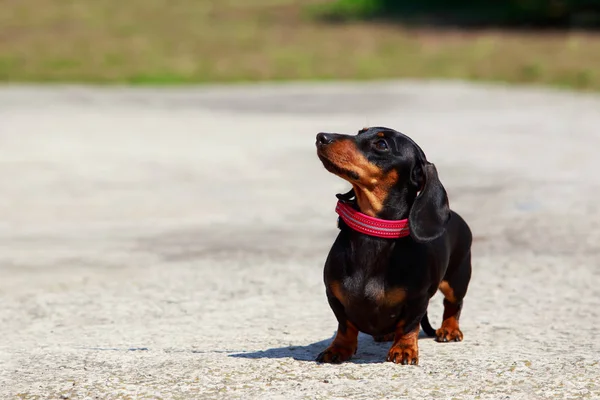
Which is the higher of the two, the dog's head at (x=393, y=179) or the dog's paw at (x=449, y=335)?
the dog's head at (x=393, y=179)

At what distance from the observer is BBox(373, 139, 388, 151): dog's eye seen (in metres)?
4.72

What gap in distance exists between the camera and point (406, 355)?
4879 millimetres

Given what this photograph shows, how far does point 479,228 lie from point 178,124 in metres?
6.60

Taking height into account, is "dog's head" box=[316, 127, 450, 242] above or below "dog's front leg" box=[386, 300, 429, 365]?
above

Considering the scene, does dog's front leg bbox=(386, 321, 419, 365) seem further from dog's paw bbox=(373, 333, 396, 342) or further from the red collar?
dog's paw bbox=(373, 333, 396, 342)

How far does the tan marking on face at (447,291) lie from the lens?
538 centimetres

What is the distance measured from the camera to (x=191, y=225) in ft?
29.7

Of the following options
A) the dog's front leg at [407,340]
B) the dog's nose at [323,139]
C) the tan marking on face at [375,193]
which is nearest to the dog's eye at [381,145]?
the tan marking on face at [375,193]

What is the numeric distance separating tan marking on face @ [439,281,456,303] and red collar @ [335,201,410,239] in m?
0.66

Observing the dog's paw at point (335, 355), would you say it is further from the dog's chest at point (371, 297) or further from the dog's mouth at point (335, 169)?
the dog's mouth at point (335, 169)

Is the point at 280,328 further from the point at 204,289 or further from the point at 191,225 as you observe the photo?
the point at 191,225

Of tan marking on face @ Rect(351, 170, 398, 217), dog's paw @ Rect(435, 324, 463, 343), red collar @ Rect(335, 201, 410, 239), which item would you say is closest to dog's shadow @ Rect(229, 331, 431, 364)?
dog's paw @ Rect(435, 324, 463, 343)

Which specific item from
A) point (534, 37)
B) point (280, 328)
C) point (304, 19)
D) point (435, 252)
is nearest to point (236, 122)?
point (280, 328)

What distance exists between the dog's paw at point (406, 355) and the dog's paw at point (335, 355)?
8.4 inches
